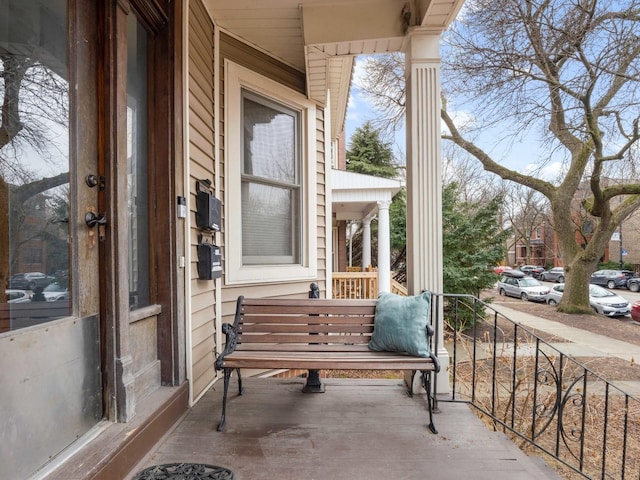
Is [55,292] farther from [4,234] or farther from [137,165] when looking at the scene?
[137,165]

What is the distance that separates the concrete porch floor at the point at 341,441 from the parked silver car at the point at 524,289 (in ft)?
54.8

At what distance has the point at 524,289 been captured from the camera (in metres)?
17.6

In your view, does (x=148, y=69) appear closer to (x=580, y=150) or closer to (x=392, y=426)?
(x=392, y=426)

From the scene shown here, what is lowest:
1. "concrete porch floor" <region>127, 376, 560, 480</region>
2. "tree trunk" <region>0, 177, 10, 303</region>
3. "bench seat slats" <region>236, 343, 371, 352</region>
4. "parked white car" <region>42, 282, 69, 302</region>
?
"concrete porch floor" <region>127, 376, 560, 480</region>

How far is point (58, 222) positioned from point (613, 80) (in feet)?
30.3

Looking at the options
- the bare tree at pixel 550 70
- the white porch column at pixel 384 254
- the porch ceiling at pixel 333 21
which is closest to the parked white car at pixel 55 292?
the porch ceiling at pixel 333 21

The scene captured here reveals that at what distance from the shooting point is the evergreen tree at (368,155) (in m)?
18.8

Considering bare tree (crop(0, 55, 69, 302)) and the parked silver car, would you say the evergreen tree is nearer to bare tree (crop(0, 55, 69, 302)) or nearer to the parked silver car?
the parked silver car

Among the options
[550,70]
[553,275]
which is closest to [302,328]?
[550,70]

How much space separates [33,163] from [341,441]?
77.0 inches

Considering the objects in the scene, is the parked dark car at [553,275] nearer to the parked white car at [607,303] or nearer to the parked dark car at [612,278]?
the parked dark car at [612,278]

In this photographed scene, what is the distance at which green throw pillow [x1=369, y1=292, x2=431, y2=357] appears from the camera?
7.64 ft

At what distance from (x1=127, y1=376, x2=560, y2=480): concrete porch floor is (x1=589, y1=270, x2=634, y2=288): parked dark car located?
24.7 meters

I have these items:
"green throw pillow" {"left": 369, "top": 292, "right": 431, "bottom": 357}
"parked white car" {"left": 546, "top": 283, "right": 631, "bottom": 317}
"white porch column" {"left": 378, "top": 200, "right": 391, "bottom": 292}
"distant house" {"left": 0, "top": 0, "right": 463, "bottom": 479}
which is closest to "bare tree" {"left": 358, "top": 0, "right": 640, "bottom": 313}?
"white porch column" {"left": 378, "top": 200, "right": 391, "bottom": 292}
